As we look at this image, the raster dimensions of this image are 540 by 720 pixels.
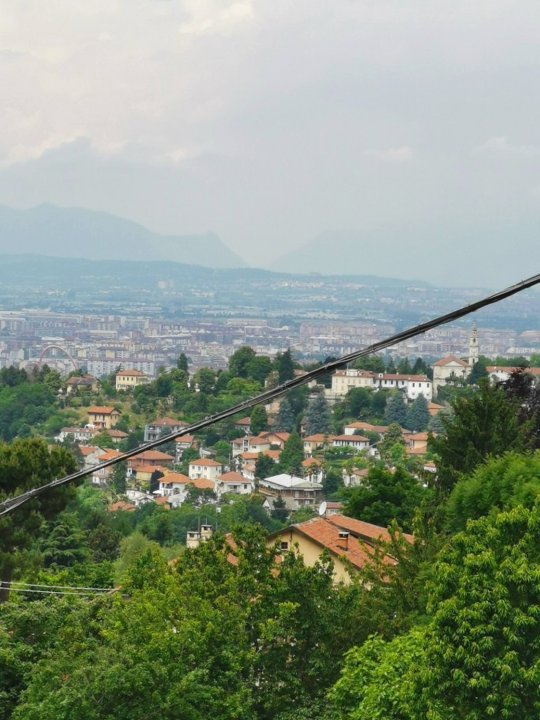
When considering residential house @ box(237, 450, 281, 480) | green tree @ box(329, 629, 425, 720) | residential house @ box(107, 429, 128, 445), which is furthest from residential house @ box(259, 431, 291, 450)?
green tree @ box(329, 629, 425, 720)

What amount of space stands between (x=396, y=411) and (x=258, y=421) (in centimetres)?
1146

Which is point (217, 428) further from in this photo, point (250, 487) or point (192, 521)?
point (192, 521)

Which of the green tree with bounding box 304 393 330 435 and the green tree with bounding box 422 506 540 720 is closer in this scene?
the green tree with bounding box 422 506 540 720

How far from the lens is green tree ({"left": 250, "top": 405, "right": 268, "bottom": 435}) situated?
112062 millimetres

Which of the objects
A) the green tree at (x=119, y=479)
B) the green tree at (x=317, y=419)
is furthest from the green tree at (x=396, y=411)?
the green tree at (x=119, y=479)

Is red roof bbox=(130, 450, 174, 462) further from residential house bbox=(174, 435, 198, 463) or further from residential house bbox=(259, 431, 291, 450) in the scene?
residential house bbox=(259, 431, 291, 450)

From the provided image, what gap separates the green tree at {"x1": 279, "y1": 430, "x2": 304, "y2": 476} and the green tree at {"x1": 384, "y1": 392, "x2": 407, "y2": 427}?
16325 mm

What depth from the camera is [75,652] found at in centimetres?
1134

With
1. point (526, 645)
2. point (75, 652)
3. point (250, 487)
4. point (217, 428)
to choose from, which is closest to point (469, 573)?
point (526, 645)

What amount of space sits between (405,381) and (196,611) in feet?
373

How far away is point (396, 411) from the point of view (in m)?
116

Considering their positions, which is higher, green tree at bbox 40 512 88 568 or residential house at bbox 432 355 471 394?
green tree at bbox 40 512 88 568

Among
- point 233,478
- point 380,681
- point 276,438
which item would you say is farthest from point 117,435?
point 380,681

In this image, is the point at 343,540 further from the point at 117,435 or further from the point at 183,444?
the point at 183,444
